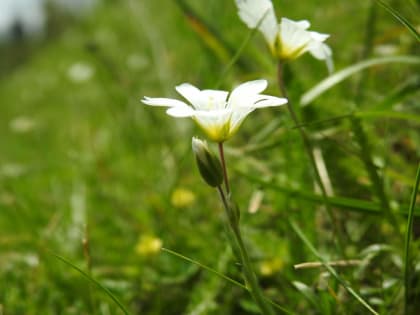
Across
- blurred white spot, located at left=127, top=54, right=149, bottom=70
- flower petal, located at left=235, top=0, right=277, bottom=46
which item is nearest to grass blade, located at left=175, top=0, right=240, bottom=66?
flower petal, located at left=235, top=0, right=277, bottom=46

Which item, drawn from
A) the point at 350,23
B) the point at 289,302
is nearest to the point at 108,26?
the point at 350,23

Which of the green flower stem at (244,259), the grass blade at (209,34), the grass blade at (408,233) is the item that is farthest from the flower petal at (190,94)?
the grass blade at (209,34)

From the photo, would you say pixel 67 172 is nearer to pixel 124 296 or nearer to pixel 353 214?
pixel 124 296

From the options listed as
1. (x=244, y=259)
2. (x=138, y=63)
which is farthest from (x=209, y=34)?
(x=138, y=63)

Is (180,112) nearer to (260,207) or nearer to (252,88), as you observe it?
(252,88)

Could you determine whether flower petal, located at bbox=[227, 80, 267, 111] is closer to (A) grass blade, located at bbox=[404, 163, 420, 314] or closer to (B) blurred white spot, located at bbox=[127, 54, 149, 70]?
(A) grass blade, located at bbox=[404, 163, 420, 314]

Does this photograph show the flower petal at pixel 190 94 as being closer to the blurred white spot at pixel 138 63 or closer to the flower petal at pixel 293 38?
the flower petal at pixel 293 38
